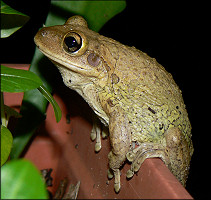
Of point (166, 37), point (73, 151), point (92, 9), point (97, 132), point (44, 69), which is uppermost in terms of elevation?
point (92, 9)

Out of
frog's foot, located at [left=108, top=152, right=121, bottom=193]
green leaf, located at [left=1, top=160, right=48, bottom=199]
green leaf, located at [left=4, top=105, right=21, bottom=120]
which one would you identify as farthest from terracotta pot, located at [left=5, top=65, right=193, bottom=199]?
green leaf, located at [left=1, top=160, right=48, bottom=199]

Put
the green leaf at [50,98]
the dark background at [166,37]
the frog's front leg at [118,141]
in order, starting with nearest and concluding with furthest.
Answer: the green leaf at [50,98]
the frog's front leg at [118,141]
the dark background at [166,37]

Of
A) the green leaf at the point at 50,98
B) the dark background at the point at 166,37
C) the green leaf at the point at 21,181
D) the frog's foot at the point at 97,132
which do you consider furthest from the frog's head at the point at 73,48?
the dark background at the point at 166,37

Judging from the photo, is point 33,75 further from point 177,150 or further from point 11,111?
point 177,150

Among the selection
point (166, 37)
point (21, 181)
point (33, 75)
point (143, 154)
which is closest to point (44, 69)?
point (33, 75)

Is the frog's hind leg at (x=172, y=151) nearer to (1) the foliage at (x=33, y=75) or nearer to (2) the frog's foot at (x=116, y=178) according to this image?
(2) the frog's foot at (x=116, y=178)

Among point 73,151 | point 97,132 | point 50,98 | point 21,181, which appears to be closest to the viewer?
point 21,181

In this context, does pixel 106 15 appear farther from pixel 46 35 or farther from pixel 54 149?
pixel 54 149
